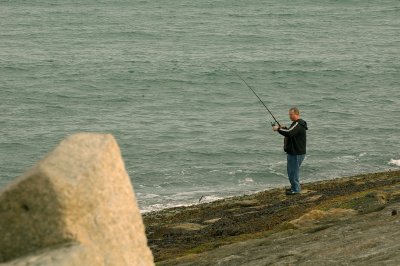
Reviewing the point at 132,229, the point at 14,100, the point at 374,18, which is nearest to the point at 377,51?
the point at 374,18

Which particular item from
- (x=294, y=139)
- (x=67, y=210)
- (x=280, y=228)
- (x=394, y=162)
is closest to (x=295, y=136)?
(x=294, y=139)

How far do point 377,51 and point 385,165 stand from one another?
36429mm

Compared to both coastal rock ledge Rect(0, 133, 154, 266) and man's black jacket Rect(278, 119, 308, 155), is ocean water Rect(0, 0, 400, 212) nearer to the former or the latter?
man's black jacket Rect(278, 119, 308, 155)

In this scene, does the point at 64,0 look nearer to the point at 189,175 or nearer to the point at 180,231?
the point at 189,175

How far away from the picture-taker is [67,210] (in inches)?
231

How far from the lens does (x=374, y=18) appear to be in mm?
94938

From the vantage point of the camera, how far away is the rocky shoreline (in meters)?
12.2

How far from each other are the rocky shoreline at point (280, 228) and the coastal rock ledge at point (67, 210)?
203 inches

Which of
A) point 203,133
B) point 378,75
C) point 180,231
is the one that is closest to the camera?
point 180,231

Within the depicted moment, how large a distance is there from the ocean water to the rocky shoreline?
41.2 feet

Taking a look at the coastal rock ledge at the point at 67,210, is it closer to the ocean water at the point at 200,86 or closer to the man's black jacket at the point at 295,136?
the man's black jacket at the point at 295,136

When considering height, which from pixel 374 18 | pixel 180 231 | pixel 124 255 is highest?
pixel 124 255

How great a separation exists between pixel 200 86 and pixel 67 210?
182 ft

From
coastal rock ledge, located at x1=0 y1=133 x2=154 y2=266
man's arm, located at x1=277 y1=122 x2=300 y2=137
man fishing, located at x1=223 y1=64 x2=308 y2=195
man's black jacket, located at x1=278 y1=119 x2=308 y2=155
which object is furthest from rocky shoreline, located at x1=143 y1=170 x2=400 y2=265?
coastal rock ledge, located at x1=0 y1=133 x2=154 y2=266
